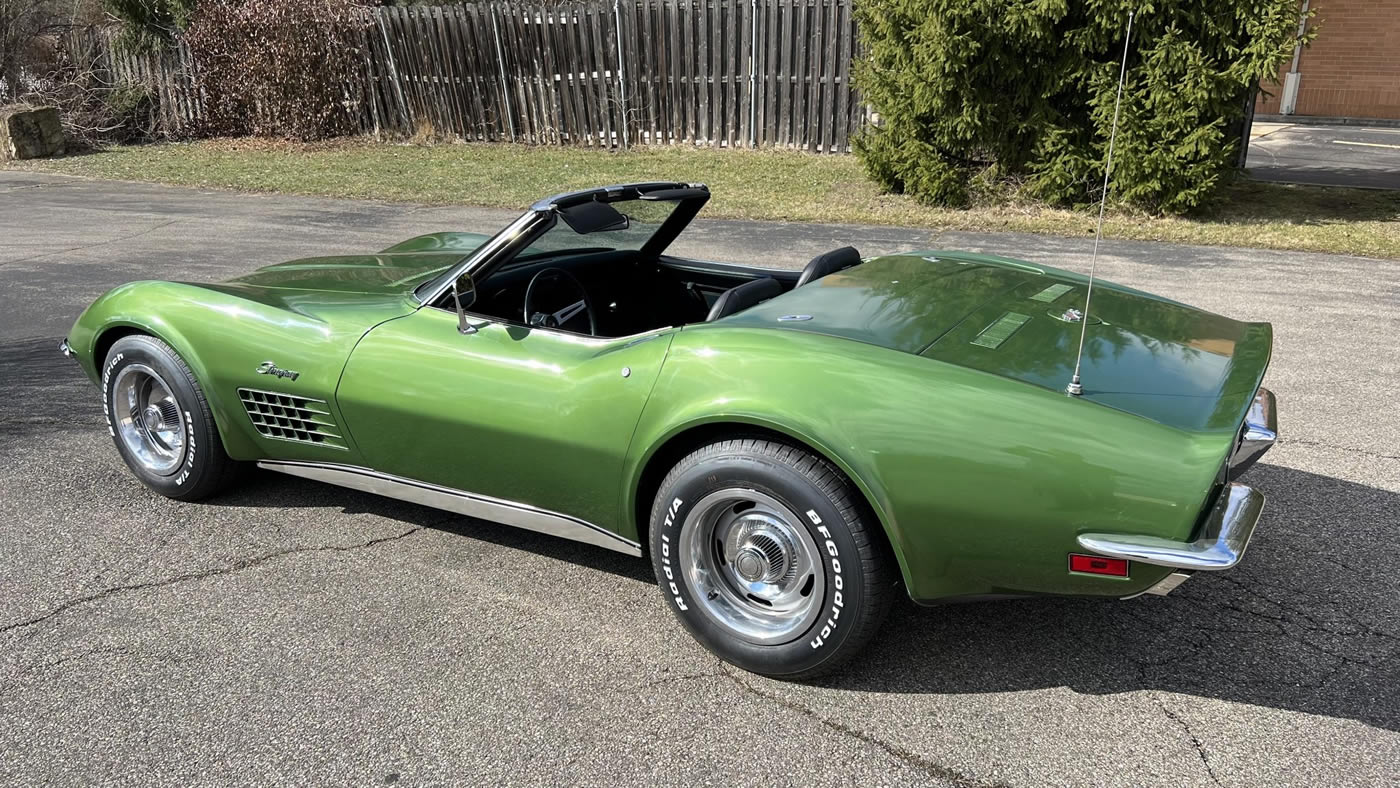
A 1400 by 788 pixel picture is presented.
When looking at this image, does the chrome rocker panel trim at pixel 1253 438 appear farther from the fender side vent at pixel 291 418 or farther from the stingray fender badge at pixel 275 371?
the stingray fender badge at pixel 275 371

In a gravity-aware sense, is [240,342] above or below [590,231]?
below

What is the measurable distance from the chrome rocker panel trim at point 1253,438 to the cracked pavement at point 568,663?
65cm

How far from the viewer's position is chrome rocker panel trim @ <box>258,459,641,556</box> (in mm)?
3284

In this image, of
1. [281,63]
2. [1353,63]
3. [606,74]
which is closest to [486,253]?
[606,74]

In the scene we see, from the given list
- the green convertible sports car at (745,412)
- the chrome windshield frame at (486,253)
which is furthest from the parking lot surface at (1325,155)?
the chrome windshield frame at (486,253)

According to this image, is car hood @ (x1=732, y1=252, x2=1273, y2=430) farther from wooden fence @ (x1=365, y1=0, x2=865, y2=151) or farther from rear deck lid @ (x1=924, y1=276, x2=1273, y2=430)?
wooden fence @ (x1=365, y1=0, x2=865, y2=151)

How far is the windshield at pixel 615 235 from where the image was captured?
12.1 feet

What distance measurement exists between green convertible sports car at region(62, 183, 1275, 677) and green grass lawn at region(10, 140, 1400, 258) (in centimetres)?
675

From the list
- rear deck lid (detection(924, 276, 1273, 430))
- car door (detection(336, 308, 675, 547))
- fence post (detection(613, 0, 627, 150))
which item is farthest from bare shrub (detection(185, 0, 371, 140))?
rear deck lid (detection(924, 276, 1273, 430))

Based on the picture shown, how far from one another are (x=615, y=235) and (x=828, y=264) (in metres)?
0.83

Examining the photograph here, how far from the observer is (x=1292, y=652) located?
3.06 m

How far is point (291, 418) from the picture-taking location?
3699 mm

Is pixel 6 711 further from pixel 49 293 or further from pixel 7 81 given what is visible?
pixel 7 81

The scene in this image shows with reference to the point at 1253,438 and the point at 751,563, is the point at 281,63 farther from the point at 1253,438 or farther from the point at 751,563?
the point at 1253,438
